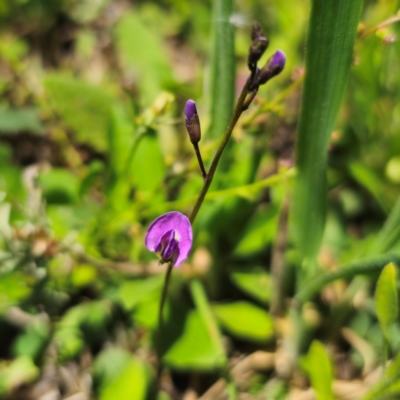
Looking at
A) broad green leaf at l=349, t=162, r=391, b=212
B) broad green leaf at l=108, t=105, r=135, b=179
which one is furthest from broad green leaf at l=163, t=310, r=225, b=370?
broad green leaf at l=349, t=162, r=391, b=212

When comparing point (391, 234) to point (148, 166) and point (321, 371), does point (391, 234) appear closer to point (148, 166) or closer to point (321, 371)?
point (321, 371)

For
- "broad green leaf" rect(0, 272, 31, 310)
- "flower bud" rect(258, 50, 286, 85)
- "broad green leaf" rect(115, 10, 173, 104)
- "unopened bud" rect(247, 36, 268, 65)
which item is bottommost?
"broad green leaf" rect(0, 272, 31, 310)

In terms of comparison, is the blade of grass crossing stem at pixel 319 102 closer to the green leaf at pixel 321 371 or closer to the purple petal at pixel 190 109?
the green leaf at pixel 321 371

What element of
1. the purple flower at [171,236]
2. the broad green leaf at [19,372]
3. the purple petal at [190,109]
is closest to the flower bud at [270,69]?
the purple petal at [190,109]

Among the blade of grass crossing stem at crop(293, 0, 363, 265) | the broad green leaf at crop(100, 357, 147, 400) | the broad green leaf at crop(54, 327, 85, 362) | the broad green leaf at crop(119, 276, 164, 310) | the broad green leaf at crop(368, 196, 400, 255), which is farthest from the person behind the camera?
the broad green leaf at crop(54, 327, 85, 362)

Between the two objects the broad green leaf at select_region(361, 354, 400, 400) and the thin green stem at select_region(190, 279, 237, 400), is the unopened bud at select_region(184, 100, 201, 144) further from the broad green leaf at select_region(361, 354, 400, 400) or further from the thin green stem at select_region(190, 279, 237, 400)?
the thin green stem at select_region(190, 279, 237, 400)
